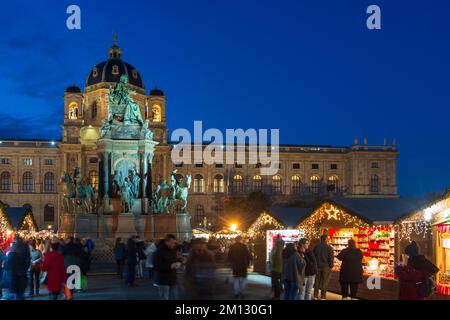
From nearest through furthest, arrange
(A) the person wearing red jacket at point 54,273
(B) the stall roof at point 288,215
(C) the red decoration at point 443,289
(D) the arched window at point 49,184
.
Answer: (A) the person wearing red jacket at point 54,273 < (C) the red decoration at point 443,289 < (B) the stall roof at point 288,215 < (D) the arched window at point 49,184

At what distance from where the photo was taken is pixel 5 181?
109062mm

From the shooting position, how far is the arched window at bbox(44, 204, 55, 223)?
108 m

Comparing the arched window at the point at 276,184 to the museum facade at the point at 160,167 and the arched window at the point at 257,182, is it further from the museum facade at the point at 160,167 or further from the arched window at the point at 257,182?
the arched window at the point at 257,182

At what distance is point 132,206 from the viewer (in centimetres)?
4131

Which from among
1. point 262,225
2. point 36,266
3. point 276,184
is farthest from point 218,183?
point 36,266

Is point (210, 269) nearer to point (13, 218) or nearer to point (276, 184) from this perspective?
point (13, 218)

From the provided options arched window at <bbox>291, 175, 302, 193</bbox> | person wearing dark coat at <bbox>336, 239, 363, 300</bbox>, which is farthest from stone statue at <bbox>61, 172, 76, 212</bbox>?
arched window at <bbox>291, 175, 302, 193</bbox>

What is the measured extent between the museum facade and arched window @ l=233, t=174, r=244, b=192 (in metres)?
0.15

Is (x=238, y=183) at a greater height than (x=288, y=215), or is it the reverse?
(x=238, y=183)

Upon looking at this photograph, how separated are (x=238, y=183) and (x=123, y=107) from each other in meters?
72.9

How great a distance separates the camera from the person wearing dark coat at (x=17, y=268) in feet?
59.0

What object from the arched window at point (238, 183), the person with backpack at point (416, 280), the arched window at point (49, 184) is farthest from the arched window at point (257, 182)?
the person with backpack at point (416, 280)

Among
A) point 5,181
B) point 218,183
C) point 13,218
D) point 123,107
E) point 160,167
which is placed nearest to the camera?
point 13,218
